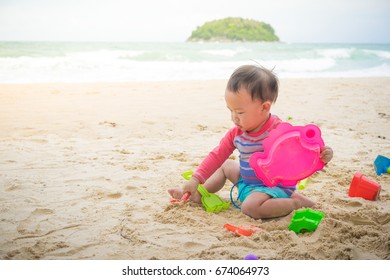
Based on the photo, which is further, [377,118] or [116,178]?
[377,118]

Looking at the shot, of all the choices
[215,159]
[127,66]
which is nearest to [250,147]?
[215,159]

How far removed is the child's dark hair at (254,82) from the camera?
170cm

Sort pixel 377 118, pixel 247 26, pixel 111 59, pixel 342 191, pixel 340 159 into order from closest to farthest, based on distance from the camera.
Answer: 1. pixel 342 191
2. pixel 340 159
3. pixel 377 118
4. pixel 111 59
5. pixel 247 26

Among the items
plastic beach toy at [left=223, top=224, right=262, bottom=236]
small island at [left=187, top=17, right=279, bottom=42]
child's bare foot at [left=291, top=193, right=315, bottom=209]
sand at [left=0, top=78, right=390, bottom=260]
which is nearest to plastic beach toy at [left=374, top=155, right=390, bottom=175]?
sand at [left=0, top=78, right=390, bottom=260]

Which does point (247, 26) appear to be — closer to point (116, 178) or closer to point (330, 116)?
point (330, 116)

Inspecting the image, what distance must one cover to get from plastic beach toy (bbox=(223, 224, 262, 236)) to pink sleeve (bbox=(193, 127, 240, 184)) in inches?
12.6

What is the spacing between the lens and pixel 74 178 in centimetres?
225

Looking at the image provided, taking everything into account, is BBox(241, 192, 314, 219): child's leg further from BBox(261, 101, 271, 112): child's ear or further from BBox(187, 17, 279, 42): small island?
BBox(187, 17, 279, 42): small island

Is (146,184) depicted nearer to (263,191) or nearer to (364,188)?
(263,191)

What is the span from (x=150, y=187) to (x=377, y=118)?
278 cm

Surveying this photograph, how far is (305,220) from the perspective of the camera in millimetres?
1581

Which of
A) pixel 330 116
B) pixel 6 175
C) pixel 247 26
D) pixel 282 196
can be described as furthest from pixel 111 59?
pixel 247 26

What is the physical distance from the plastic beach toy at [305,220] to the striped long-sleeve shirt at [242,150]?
0.94ft

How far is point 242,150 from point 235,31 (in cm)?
2311
